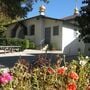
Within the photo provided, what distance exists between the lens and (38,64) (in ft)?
20.4

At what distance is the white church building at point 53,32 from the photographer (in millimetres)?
41000

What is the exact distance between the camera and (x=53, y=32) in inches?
1678

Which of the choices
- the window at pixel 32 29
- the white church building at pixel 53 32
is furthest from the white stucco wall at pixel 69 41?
the window at pixel 32 29

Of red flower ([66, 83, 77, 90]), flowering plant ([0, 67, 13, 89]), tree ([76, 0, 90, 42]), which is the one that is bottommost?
red flower ([66, 83, 77, 90])

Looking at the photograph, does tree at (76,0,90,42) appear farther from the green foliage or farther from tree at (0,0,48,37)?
the green foliage

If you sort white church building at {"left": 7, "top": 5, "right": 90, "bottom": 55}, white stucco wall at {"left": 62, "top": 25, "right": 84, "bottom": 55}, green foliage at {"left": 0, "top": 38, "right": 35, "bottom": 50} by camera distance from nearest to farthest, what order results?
green foliage at {"left": 0, "top": 38, "right": 35, "bottom": 50}, white stucco wall at {"left": 62, "top": 25, "right": 84, "bottom": 55}, white church building at {"left": 7, "top": 5, "right": 90, "bottom": 55}

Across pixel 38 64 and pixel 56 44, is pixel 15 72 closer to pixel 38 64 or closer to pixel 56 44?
pixel 38 64

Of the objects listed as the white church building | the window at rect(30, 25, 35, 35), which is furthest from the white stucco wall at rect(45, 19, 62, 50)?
the window at rect(30, 25, 35, 35)

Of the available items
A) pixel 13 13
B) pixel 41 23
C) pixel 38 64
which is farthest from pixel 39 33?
pixel 38 64

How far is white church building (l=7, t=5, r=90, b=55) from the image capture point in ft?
135

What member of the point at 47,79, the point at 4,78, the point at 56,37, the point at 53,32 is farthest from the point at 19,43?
the point at 4,78

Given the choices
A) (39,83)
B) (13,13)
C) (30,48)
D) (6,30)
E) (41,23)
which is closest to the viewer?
(39,83)

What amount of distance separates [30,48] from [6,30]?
9.99 metres

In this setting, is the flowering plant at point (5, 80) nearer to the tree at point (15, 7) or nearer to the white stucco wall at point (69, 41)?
the tree at point (15, 7)
